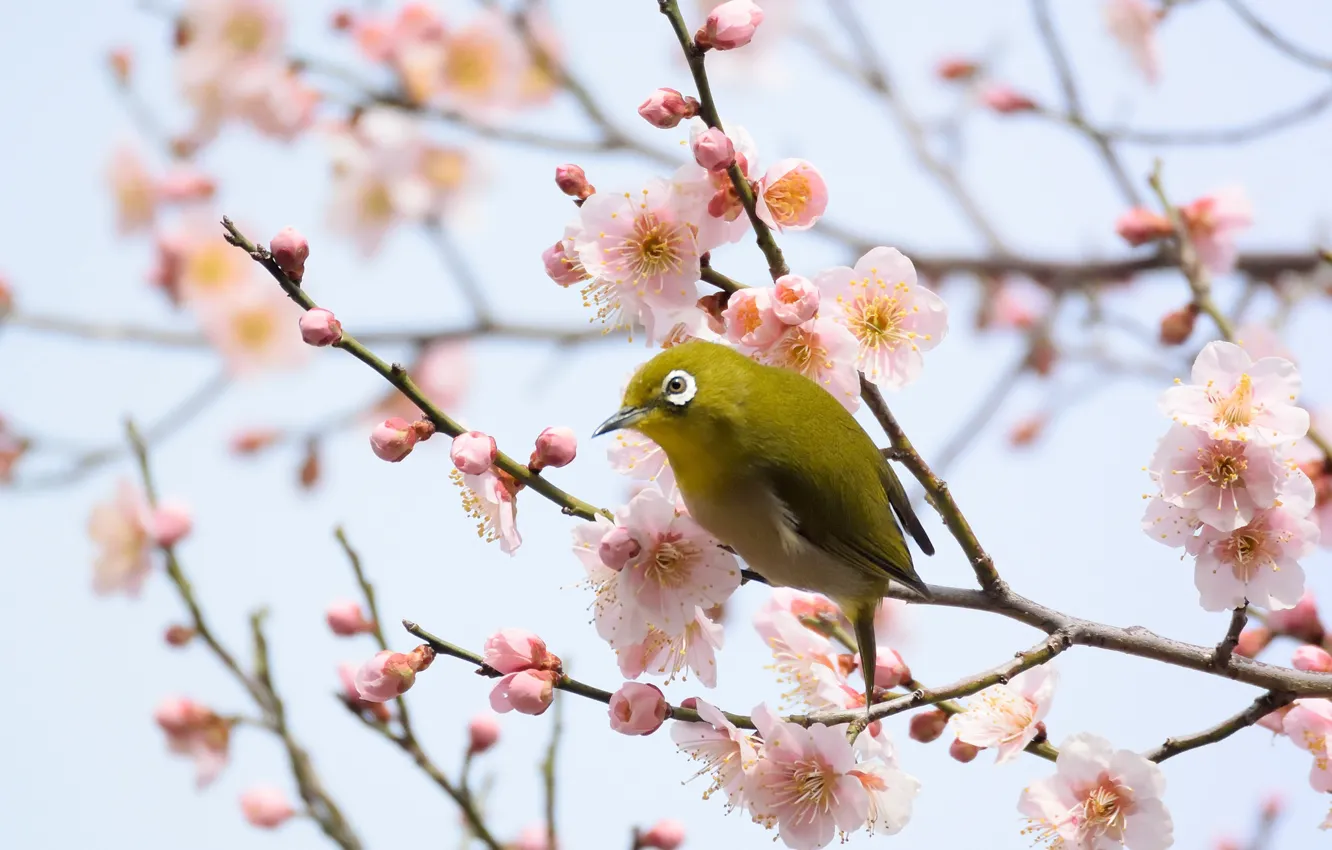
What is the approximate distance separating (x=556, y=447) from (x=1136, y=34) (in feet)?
16.3

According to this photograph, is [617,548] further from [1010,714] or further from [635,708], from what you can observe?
[1010,714]

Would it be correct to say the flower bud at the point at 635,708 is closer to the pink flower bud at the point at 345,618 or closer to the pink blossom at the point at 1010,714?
the pink blossom at the point at 1010,714

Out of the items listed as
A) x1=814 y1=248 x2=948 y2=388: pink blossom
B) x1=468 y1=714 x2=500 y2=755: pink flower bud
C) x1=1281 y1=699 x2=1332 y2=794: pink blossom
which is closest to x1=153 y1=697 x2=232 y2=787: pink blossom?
x1=468 y1=714 x2=500 y2=755: pink flower bud

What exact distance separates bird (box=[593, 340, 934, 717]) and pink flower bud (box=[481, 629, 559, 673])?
0.37 metres

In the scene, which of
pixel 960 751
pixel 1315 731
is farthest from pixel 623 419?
pixel 1315 731

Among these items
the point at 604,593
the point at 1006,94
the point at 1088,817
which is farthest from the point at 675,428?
the point at 1006,94

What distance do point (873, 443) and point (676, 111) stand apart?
2.34ft

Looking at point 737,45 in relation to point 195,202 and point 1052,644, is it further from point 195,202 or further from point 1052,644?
point 195,202

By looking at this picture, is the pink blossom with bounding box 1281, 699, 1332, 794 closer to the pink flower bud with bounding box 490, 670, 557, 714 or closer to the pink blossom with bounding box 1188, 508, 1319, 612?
the pink blossom with bounding box 1188, 508, 1319, 612

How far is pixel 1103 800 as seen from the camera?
2025 mm

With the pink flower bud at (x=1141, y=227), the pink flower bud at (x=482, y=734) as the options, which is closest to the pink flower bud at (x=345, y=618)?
the pink flower bud at (x=482, y=734)

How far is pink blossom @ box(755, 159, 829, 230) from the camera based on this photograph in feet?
6.76

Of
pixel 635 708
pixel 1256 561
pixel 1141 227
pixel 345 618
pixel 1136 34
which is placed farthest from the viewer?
pixel 1136 34

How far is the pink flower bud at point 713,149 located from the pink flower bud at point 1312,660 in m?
1.39
